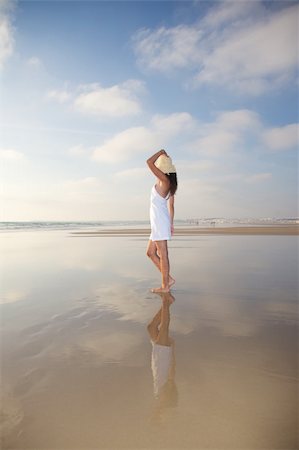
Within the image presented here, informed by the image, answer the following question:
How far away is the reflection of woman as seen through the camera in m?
1.94

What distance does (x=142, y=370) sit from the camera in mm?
2338

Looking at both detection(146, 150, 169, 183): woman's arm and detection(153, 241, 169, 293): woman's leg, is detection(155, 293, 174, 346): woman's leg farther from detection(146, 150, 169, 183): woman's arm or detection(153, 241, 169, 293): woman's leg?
detection(146, 150, 169, 183): woman's arm

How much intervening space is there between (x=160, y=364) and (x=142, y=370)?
0.61ft

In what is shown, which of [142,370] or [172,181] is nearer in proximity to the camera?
[142,370]

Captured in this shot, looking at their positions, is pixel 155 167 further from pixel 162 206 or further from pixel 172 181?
pixel 162 206

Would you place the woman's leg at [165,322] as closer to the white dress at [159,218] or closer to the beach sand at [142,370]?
the beach sand at [142,370]

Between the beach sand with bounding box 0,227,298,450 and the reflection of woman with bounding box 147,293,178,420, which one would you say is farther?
the reflection of woman with bounding box 147,293,178,420

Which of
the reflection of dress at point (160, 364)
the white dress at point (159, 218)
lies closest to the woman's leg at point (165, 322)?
the reflection of dress at point (160, 364)

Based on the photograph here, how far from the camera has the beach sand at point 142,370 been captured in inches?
65.4

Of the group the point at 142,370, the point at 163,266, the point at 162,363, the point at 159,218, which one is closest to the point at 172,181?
the point at 159,218

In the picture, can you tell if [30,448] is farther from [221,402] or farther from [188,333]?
[188,333]

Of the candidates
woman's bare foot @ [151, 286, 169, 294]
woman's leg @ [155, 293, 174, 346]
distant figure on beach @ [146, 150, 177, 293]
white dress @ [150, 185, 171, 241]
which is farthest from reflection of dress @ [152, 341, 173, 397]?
white dress @ [150, 185, 171, 241]

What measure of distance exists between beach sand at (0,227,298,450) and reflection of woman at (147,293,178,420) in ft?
0.10

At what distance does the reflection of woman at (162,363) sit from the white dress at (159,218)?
1.67m
